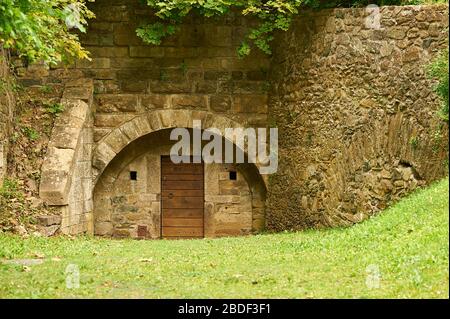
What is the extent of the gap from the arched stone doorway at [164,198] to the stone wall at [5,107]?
2.18m

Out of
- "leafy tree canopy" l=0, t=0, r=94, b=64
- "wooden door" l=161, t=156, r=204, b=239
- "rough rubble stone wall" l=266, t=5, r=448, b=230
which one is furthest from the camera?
"wooden door" l=161, t=156, r=204, b=239

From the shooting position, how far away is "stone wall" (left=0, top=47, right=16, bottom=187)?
12.3 metres

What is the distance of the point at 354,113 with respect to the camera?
11266 mm

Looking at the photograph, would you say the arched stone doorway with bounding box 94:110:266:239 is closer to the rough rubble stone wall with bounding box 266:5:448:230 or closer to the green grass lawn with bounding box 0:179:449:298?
the rough rubble stone wall with bounding box 266:5:448:230

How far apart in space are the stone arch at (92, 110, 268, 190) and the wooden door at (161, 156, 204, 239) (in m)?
0.95

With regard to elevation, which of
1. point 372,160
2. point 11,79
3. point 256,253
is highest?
point 11,79

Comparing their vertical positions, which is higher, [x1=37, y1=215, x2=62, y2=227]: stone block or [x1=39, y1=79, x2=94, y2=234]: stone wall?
[x1=39, y1=79, x2=94, y2=234]: stone wall

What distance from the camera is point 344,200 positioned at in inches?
453

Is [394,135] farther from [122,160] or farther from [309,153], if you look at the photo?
[122,160]

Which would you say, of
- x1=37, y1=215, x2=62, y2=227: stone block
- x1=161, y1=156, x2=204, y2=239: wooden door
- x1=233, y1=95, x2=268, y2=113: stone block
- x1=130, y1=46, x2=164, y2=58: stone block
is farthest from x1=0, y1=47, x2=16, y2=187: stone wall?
x1=233, y1=95, x2=268, y2=113: stone block

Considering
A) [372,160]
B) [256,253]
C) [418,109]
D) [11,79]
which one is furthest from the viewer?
[11,79]

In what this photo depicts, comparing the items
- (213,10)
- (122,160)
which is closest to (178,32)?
(213,10)

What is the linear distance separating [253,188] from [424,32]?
5150mm

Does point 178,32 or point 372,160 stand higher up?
point 178,32
